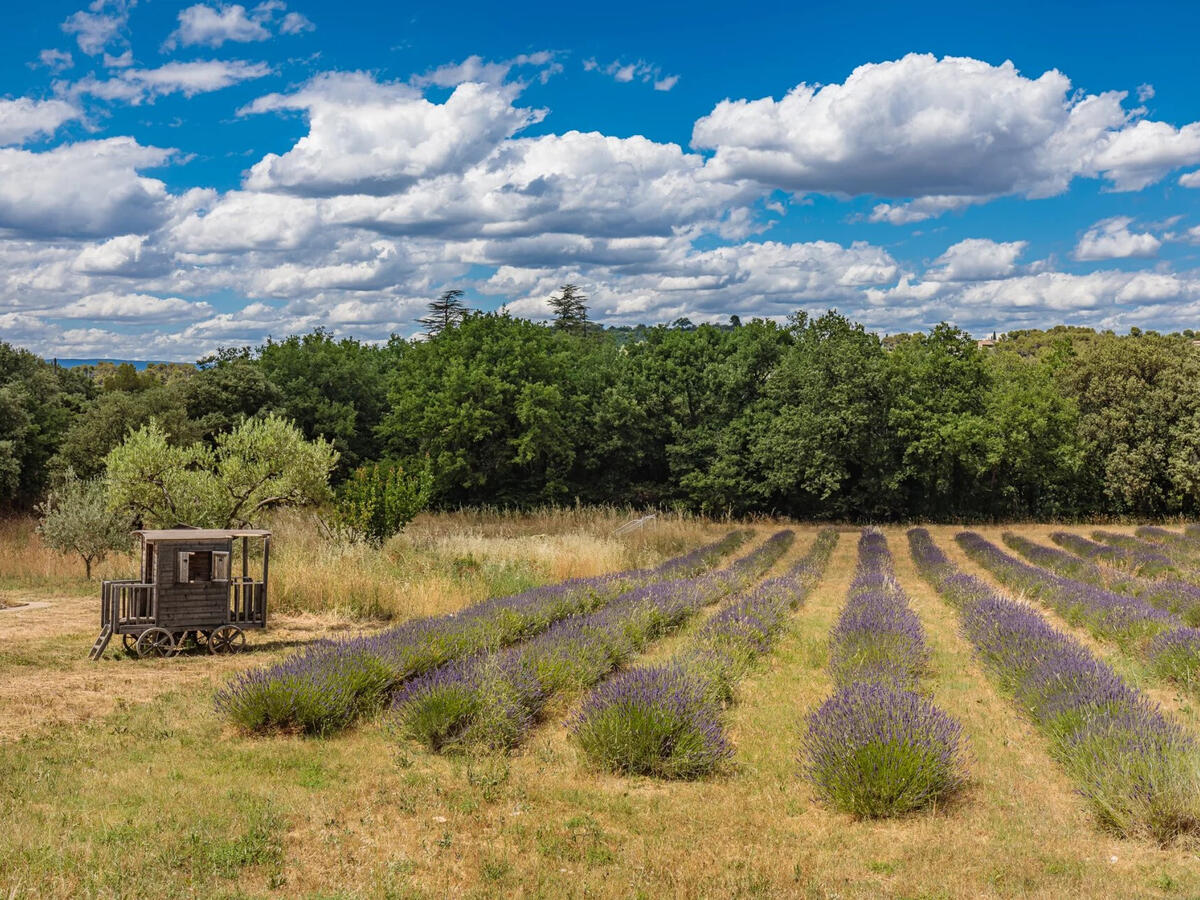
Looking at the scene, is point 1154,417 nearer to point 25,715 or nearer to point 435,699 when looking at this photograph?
point 435,699

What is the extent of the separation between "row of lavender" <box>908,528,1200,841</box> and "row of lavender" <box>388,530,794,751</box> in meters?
4.20

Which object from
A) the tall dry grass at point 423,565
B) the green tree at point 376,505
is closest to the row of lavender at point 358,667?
the tall dry grass at point 423,565

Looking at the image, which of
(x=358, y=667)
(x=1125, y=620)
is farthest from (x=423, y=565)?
(x=1125, y=620)

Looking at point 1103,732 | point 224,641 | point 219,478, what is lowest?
point 224,641

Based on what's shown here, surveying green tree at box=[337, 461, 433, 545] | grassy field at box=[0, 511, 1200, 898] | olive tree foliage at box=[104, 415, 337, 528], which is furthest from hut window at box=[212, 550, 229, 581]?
green tree at box=[337, 461, 433, 545]

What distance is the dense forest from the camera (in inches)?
1328

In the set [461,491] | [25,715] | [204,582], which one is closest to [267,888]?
[25,715]

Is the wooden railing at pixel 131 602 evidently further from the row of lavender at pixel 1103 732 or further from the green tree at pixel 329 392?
the green tree at pixel 329 392

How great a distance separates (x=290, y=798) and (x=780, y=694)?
515cm

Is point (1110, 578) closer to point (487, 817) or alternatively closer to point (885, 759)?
point (885, 759)

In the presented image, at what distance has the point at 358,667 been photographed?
27.2ft

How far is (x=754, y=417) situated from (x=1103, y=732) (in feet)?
98.3

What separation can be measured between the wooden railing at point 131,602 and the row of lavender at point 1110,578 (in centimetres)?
1398

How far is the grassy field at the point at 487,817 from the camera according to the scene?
483 centimetres
